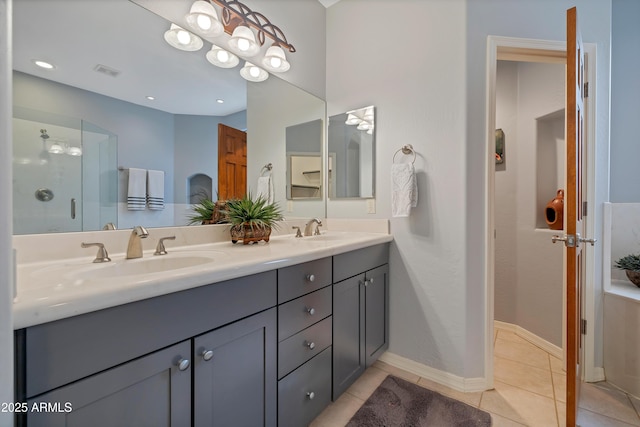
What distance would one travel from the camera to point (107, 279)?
0.68 meters

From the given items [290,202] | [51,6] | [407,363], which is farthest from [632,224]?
[51,6]

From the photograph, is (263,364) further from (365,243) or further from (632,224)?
(632,224)

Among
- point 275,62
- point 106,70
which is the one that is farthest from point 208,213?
point 275,62

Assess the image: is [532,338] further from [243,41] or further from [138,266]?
[243,41]

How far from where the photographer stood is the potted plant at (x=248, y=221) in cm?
139

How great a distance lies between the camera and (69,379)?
57 cm

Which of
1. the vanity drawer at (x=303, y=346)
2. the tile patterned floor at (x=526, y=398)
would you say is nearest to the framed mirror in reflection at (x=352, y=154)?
the vanity drawer at (x=303, y=346)

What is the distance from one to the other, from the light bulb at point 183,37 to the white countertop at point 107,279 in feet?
3.32

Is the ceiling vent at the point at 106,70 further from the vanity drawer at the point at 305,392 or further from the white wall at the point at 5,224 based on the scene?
the vanity drawer at the point at 305,392

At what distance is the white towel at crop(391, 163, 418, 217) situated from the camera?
1.66 metres

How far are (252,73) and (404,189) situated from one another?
117 centimetres

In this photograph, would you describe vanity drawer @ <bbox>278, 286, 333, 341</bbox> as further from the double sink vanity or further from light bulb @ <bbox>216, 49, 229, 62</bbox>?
light bulb @ <bbox>216, 49, 229, 62</bbox>

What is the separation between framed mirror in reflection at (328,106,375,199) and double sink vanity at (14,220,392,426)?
0.68 metres

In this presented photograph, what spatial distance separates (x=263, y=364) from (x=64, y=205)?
36.4 inches
